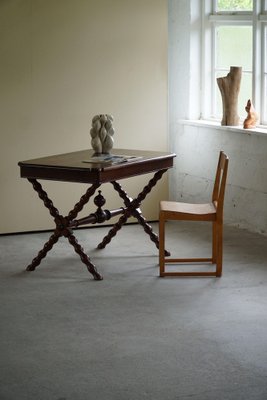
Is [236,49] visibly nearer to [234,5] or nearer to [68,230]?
[234,5]

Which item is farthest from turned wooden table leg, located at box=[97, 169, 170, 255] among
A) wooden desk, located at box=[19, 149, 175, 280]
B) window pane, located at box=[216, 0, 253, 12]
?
window pane, located at box=[216, 0, 253, 12]

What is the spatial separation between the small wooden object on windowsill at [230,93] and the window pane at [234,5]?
0.57 metres

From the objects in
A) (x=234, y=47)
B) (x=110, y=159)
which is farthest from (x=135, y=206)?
(x=234, y=47)

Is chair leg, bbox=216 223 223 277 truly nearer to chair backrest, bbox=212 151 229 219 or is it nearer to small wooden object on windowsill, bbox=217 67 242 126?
chair backrest, bbox=212 151 229 219

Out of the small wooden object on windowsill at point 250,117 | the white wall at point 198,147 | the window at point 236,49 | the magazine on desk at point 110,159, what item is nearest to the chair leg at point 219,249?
the magazine on desk at point 110,159

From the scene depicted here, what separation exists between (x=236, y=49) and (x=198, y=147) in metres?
0.96

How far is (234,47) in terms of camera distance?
26.3 feet

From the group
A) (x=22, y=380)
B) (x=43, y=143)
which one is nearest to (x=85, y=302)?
(x=22, y=380)

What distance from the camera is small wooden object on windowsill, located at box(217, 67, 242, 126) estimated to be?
773 centimetres

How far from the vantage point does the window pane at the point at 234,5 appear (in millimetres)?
7781

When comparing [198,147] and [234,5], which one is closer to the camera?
[234,5]

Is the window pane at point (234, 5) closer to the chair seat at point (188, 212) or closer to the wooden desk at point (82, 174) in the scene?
the wooden desk at point (82, 174)

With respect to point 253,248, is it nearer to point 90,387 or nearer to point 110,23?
point 110,23

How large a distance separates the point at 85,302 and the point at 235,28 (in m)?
3.29
